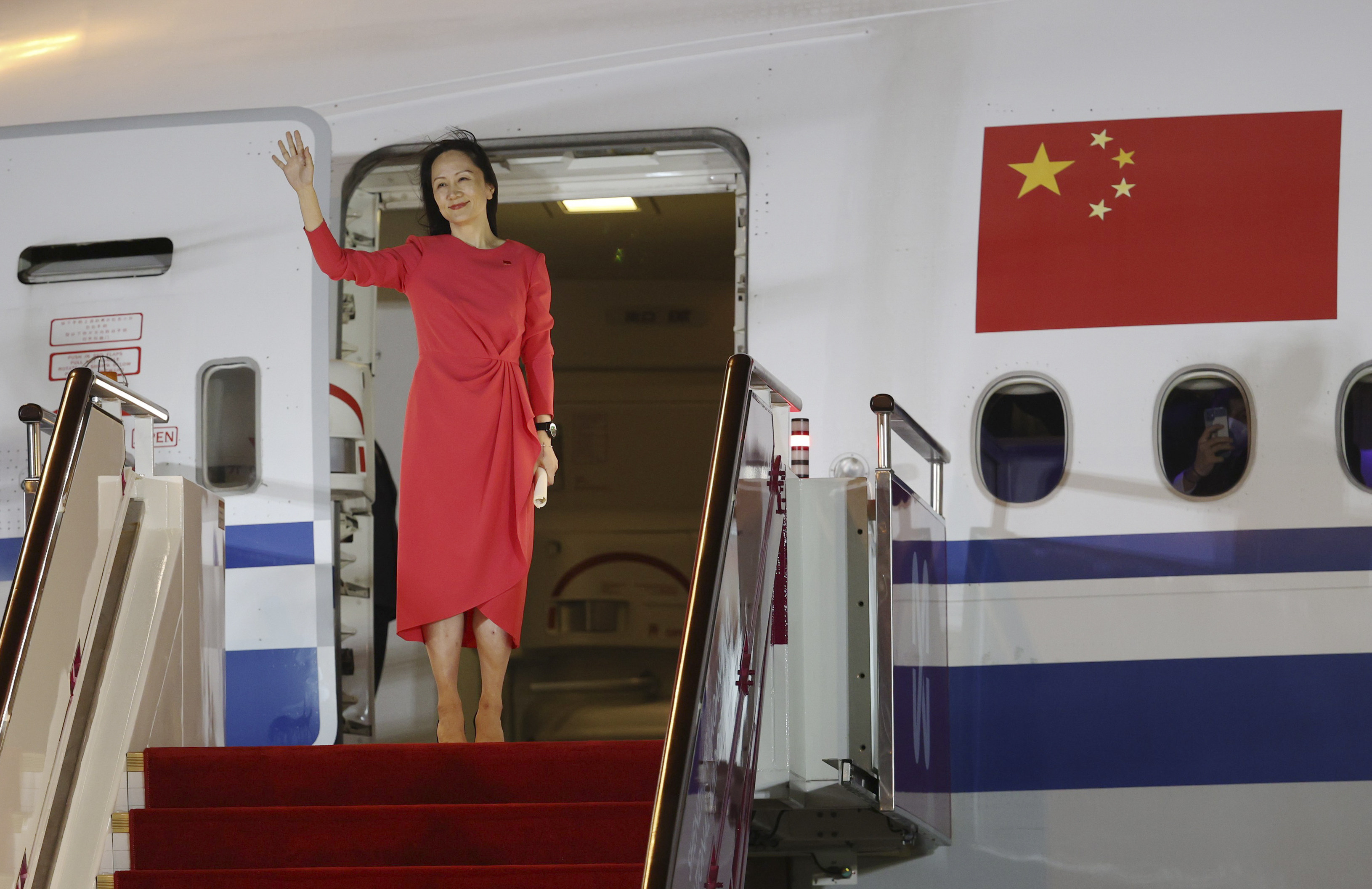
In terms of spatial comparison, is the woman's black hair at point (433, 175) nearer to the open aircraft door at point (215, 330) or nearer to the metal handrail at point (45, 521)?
the open aircraft door at point (215, 330)

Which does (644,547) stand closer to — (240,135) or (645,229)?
(645,229)

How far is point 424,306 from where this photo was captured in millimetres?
4238

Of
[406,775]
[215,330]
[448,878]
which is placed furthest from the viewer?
[215,330]

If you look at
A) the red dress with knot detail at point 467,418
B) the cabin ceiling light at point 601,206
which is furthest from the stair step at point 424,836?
the cabin ceiling light at point 601,206

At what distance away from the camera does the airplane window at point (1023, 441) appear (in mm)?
4227

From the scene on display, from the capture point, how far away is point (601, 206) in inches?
272

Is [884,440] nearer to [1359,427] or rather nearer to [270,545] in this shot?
[1359,427]

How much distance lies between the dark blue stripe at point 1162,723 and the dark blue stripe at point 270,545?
225 cm

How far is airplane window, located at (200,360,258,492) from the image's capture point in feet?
15.6

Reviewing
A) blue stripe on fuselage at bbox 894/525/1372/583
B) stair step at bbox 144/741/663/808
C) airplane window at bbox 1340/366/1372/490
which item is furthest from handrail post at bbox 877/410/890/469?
airplane window at bbox 1340/366/1372/490

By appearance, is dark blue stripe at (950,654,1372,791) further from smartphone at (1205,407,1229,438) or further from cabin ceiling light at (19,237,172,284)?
cabin ceiling light at (19,237,172,284)

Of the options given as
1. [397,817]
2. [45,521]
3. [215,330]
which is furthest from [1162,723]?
[215,330]

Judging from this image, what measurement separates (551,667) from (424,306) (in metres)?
3.56

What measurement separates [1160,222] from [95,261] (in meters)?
3.77
